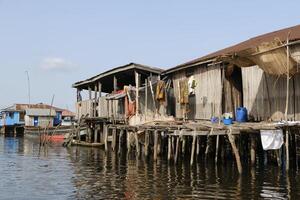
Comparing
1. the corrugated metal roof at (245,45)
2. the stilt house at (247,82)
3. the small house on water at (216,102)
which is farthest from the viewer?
the corrugated metal roof at (245,45)

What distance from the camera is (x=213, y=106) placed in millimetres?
22797

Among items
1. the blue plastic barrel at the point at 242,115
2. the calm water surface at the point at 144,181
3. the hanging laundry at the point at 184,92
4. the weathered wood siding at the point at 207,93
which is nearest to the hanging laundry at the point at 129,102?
the hanging laundry at the point at 184,92

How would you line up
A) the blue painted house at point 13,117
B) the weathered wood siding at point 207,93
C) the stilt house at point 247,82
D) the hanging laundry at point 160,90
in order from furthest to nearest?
1. the blue painted house at point 13,117
2. the hanging laundry at point 160,90
3. the weathered wood siding at point 207,93
4. the stilt house at point 247,82

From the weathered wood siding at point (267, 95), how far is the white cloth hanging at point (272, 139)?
87.3 inches

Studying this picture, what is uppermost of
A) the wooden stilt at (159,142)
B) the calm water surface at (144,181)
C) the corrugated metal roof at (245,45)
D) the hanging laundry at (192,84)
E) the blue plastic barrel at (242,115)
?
the corrugated metal roof at (245,45)

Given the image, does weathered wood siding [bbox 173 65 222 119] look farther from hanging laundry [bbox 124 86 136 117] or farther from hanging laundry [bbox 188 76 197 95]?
hanging laundry [bbox 124 86 136 117]

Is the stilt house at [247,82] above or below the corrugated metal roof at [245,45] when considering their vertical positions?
below

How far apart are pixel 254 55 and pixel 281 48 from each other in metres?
1.18

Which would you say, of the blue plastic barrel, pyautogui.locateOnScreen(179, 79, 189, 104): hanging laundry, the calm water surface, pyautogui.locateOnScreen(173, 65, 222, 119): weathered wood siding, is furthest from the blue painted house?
the blue plastic barrel

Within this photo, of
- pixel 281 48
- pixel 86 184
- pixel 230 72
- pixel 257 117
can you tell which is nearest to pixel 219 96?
pixel 230 72

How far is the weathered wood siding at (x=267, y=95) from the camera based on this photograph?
18.5m

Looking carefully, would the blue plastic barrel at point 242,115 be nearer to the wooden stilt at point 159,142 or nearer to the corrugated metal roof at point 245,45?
the corrugated metal roof at point 245,45

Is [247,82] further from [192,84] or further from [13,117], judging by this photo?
[13,117]

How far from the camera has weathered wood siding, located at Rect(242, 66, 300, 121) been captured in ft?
60.7
